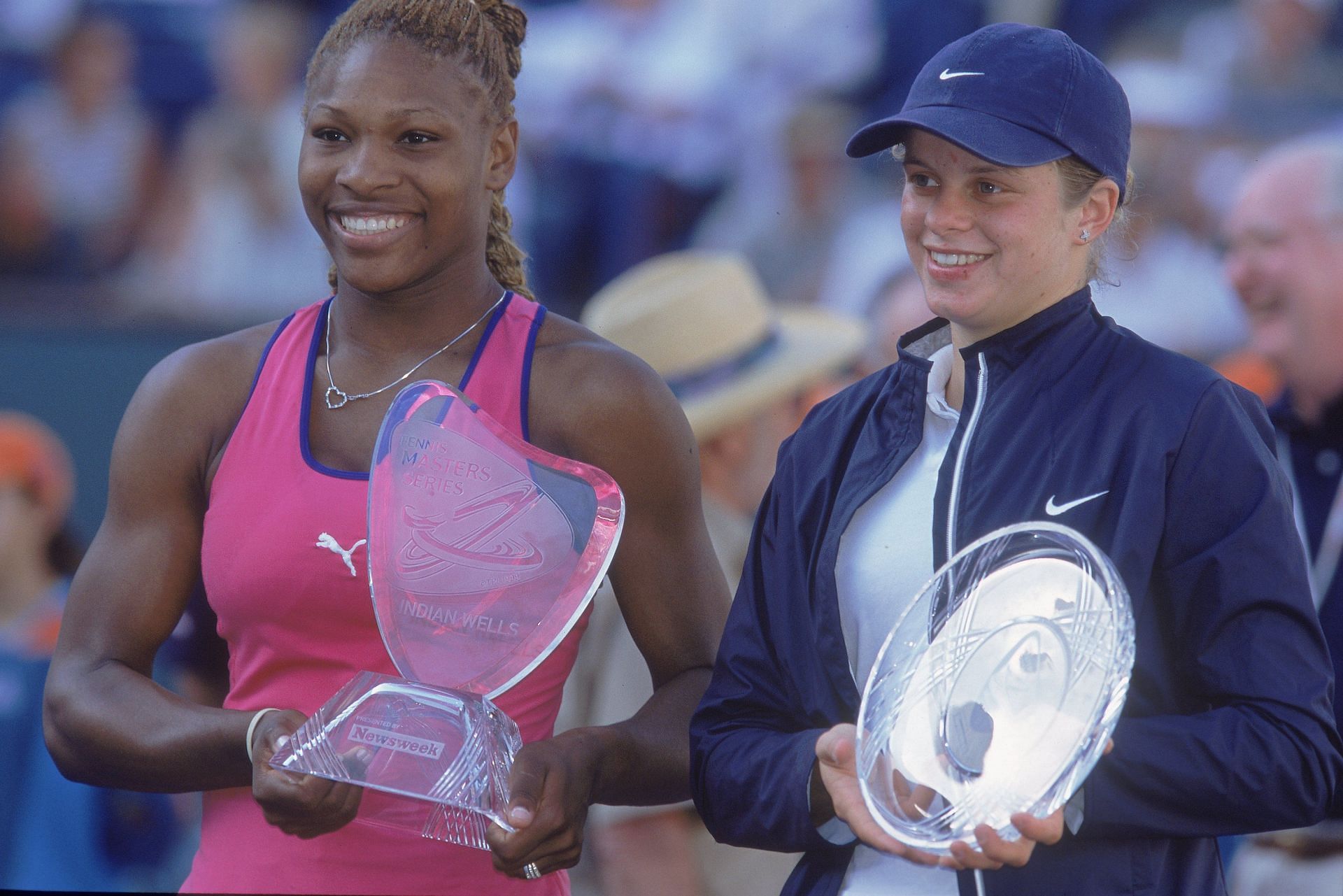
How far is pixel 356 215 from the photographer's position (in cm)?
177

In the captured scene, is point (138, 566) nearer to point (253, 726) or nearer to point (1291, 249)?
point (253, 726)

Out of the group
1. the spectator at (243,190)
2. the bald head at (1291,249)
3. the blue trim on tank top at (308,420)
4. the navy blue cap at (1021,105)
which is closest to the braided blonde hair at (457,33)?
the blue trim on tank top at (308,420)

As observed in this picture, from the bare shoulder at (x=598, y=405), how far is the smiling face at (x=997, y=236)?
34cm

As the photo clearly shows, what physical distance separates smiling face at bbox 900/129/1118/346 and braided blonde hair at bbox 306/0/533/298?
1.65ft

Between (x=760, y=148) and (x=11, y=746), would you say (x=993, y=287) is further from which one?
(x=760, y=148)

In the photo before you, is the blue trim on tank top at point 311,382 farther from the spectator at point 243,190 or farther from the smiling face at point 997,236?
the spectator at point 243,190

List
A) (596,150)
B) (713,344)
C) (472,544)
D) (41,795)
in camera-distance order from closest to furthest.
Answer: (472,544)
(713,344)
(41,795)
(596,150)

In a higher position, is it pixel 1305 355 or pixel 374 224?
pixel 374 224

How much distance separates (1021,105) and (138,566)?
1055mm

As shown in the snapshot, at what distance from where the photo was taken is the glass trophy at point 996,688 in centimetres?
134

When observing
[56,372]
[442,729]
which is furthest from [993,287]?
[56,372]

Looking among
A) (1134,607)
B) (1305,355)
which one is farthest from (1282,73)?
(1134,607)

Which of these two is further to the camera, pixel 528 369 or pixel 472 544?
pixel 528 369

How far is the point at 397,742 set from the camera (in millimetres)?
1541
